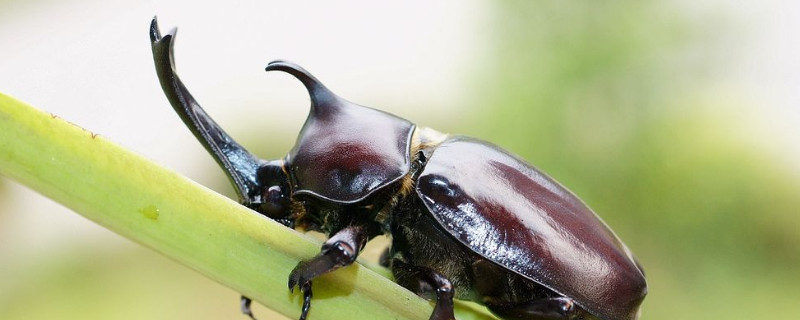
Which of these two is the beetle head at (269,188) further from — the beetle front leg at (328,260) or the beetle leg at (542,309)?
the beetle leg at (542,309)

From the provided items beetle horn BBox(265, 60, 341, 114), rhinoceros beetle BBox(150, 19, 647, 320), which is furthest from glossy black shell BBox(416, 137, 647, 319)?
beetle horn BBox(265, 60, 341, 114)

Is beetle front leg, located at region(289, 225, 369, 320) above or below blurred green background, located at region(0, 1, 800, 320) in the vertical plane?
above

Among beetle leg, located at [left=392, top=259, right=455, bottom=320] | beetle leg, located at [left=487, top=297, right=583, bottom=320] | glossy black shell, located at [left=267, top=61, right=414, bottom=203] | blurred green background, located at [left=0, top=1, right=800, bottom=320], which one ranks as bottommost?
blurred green background, located at [left=0, top=1, right=800, bottom=320]

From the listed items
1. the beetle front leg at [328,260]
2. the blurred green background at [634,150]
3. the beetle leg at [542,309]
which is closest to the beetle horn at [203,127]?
the beetle front leg at [328,260]

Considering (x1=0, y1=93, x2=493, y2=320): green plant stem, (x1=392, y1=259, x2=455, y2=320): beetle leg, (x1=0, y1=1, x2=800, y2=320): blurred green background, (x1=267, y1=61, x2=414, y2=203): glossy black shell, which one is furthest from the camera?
(x1=0, y1=1, x2=800, y2=320): blurred green background

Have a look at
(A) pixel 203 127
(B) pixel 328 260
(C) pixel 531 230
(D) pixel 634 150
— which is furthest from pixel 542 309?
(D) pixel 634 150

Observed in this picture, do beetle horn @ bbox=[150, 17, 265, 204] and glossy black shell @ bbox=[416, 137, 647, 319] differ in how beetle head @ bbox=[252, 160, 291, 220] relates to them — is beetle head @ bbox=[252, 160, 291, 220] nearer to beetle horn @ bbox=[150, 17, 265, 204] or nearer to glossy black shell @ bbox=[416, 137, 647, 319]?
beetle horn @ bbox=[150, 17, 265, 204]

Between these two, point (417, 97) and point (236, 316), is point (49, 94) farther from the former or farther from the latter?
point (417, 97)

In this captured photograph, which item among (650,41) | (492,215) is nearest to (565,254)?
(492,215)
